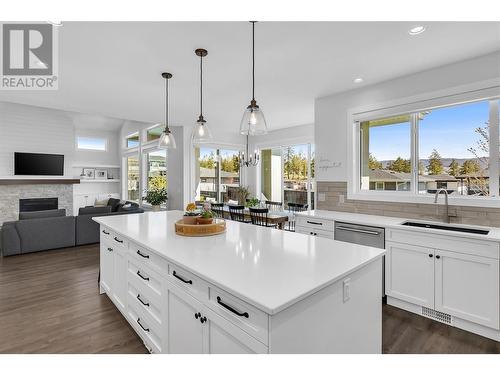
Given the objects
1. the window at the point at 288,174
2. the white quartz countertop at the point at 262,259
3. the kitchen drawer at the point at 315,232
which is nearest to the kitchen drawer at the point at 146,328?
the white quartz countertop at the point at 262,259

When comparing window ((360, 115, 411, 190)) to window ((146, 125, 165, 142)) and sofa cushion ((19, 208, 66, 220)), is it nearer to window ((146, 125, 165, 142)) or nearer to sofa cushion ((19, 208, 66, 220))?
sofa cushion ((19, 208, 66, 220))

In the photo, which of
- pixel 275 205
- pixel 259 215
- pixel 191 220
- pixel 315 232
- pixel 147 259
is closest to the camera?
pixel 147 259

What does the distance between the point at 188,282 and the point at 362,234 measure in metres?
2.20

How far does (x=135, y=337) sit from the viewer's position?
2238 mm

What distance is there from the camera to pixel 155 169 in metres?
7.96

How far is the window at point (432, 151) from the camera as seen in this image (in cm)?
279

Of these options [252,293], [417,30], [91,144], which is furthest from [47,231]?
[417,30]

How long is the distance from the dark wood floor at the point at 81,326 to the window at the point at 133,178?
18.7ft

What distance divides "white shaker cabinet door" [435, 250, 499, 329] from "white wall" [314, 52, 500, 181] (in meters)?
1.71

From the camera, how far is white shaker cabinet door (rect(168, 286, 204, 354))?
1405mm

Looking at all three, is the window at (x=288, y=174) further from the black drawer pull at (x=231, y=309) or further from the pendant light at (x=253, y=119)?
the black drawer pull at (x=231, y=309)

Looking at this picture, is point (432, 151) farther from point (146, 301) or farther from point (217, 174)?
point (217, 174)

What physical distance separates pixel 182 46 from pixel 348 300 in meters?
2.59
